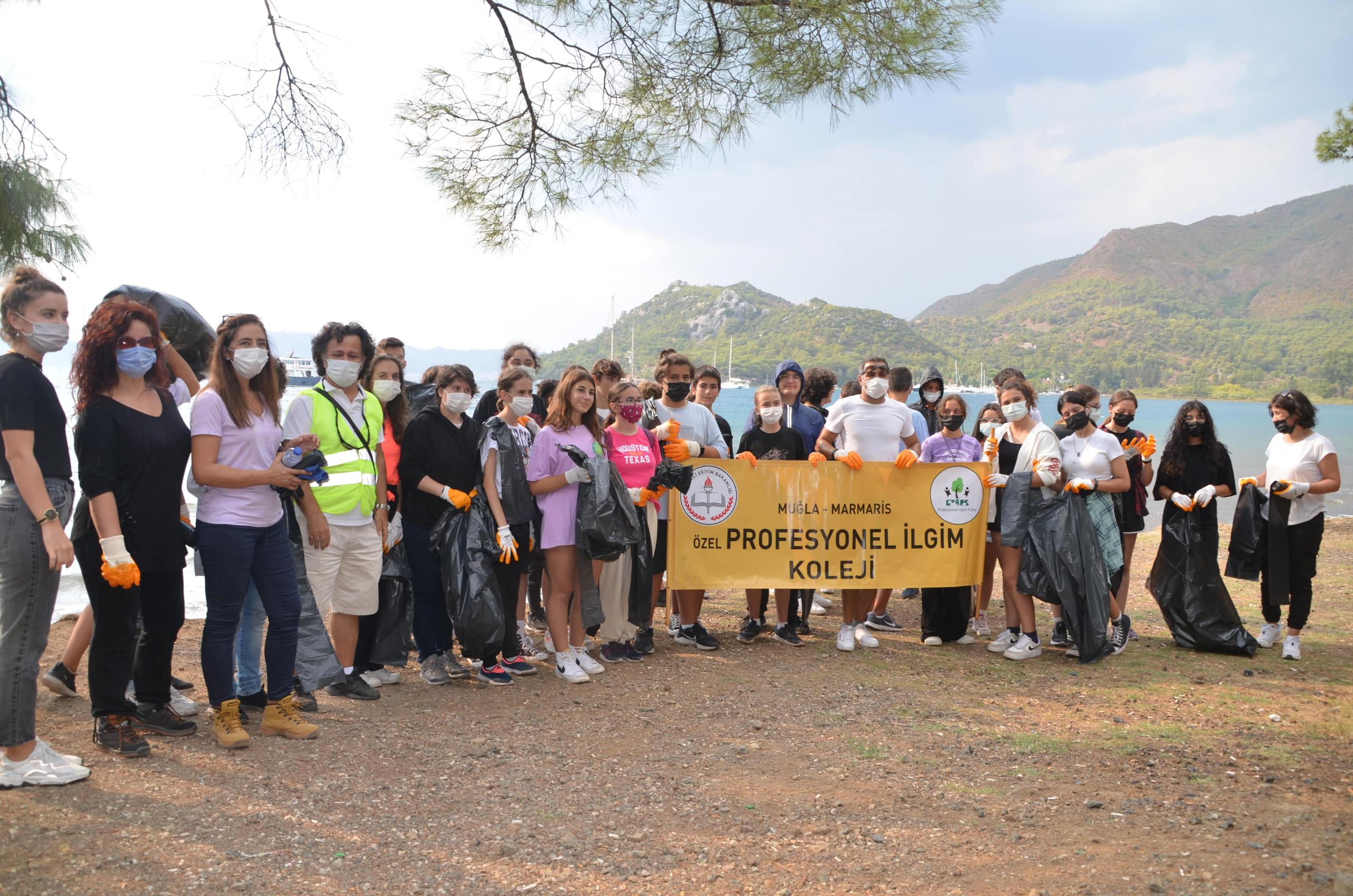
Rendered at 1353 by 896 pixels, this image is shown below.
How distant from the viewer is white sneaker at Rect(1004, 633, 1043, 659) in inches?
228

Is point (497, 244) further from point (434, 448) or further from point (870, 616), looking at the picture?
point (870, 616)

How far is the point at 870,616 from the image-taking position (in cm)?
675

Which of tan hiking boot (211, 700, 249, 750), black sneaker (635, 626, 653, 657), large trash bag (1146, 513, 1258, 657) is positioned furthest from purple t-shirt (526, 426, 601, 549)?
large trash bag (1146, 513, 1258, 657)

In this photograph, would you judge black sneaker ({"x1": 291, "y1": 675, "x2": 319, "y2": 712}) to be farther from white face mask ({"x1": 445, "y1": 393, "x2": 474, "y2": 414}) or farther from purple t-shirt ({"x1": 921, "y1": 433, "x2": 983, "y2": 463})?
purple t-shirt ({"x1": 921, "y1": 433, "x2": 983, "y2": 463})

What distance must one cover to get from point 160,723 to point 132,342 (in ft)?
5.49

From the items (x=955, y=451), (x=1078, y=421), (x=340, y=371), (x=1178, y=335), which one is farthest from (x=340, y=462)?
(x=1178, y=335)

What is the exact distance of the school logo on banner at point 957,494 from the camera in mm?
6152

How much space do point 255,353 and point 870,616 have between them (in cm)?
469

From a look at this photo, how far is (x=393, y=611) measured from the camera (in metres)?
4.97

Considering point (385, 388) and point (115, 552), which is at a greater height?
point (385, 388)

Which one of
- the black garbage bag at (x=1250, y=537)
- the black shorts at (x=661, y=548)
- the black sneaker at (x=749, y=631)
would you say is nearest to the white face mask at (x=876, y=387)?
the black shorts at (x=661, y=548)

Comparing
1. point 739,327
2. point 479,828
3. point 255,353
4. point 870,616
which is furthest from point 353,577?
point 739,327

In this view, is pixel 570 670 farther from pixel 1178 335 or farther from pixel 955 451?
pixel 1178 335

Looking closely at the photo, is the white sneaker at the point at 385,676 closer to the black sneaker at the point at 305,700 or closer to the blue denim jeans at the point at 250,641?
the black sneaker at the point at 305,700
